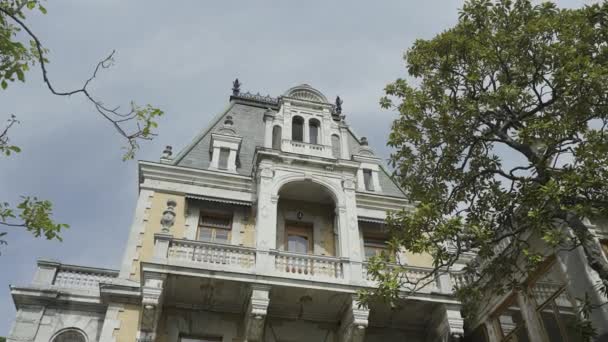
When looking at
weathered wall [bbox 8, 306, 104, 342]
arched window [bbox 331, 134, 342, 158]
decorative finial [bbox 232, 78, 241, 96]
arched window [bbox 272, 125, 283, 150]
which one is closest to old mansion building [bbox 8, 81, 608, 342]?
weathered wall [bbox 8, 306, 104, 342]

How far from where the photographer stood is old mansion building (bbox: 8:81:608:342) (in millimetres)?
14969

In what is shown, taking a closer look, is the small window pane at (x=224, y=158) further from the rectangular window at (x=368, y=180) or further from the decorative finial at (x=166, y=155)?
the rectangular window at (x=368, y=180)

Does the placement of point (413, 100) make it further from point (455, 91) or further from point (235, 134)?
point (235, 134)

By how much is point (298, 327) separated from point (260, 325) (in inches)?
63.4

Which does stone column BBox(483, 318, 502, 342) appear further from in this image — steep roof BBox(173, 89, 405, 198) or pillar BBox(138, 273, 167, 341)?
pillar BBox(138, 273, 167, 341)

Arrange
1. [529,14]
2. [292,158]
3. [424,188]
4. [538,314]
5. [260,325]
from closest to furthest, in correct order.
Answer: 1. [529,14]
2. [424,188]
3. [538,314]
4. [260,325]
5. [292,158]

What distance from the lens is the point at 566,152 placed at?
33.9ft

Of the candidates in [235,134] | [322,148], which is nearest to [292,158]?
[322,148]

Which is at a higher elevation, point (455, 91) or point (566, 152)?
point (455, 91)

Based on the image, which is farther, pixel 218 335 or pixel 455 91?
pixel 218 335

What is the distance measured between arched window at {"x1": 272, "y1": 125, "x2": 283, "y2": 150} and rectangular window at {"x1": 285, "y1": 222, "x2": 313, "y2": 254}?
3.13 meters

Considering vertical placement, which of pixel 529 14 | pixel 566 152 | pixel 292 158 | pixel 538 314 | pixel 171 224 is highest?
pixel 292 158

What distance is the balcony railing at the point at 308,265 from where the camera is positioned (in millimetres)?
16141

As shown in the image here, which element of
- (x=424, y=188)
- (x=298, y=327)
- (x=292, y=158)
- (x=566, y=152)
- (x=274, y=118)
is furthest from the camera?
(x=274, y=118)
